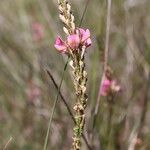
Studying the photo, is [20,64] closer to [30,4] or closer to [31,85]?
[31,85]

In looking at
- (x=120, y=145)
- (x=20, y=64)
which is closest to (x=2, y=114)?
(x=20, y=64)

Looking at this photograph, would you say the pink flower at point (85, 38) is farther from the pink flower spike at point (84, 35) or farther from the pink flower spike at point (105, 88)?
the pink flower spike at point (105, 88)

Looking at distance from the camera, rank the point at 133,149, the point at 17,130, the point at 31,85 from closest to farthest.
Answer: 1. the point at 133,149
2. the point at 17,130
3. the point at 31,85

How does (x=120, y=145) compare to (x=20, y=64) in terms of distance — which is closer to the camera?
(x=120, y=145)

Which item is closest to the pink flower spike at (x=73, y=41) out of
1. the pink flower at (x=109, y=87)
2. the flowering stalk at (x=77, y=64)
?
the flowering stalk at (x=77, y=64)

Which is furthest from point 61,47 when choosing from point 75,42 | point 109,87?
point 109,87

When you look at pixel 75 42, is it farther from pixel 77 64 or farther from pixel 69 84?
pixel 69 84

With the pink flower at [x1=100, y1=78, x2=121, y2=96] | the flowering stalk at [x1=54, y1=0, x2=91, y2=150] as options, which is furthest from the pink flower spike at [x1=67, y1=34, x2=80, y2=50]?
A: the pink flower at [x1=100, y1=78, x2=121, y2=96]

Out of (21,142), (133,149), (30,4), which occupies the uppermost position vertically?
(30,4)
